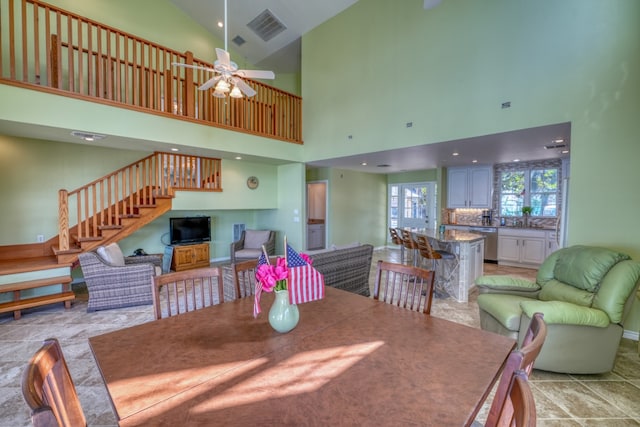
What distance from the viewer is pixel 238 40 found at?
22.6 ft

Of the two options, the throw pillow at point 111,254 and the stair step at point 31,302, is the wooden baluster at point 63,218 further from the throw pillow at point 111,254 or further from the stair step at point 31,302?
the stair step at point 31,302

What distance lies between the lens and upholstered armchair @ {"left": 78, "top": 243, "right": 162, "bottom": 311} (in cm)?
381

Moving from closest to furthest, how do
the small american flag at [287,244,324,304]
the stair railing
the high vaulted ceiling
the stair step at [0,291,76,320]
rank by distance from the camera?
the small american flag at [287,244,324,304], the stair step at [0,291,76,320], the stair railing, the high vaulted ceiling

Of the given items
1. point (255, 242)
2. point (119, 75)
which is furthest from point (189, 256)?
point (119, 75)

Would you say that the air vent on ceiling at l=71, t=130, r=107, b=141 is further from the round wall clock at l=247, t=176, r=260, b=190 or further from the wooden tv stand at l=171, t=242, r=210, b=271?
the round wall clock at l=247, t=176, r=260, b=190

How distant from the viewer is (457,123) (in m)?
4.05

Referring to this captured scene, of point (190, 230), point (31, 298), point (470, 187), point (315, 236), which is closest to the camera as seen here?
point (31, 298)

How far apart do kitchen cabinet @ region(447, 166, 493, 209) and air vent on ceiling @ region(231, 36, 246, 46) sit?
602 cm

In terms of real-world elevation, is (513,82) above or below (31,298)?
above

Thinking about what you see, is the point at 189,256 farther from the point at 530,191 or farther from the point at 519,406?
the point at 530,191

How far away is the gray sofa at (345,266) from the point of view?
358 cm

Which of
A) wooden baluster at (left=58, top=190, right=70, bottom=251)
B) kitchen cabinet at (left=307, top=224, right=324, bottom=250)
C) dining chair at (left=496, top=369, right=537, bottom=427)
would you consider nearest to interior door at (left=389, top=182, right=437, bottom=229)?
kitchen cabinet at (left=307, top=224, right=324, bottom=250)

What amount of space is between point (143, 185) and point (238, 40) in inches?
163

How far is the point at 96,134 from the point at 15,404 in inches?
126
